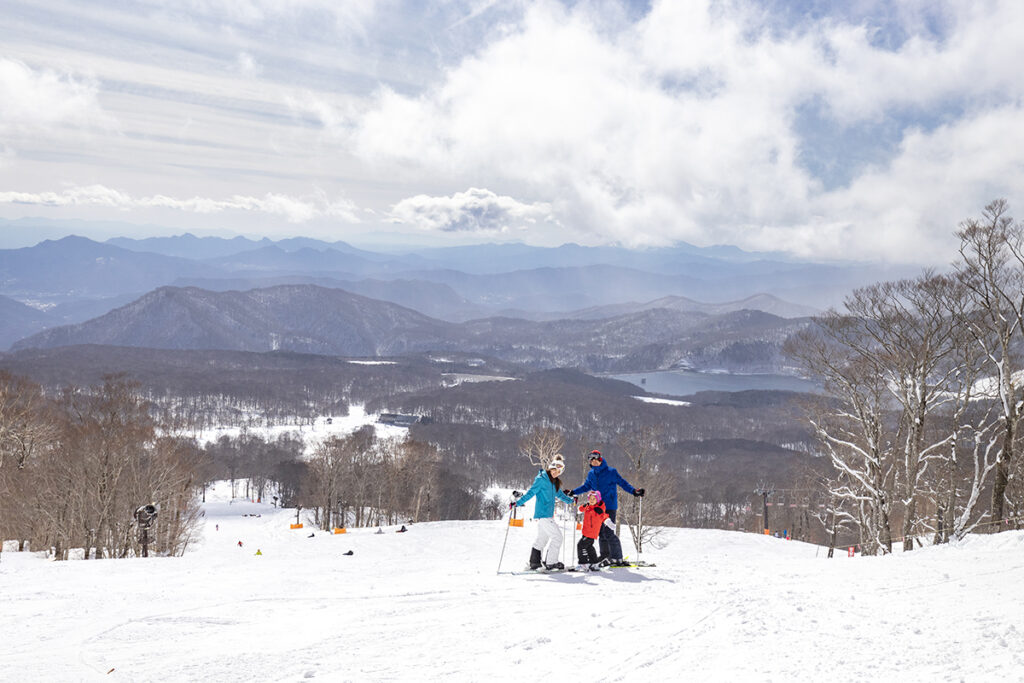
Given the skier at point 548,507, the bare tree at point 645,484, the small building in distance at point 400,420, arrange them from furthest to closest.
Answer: the small building in distance at point 400,420, the bare tree at point 645,484, the skier at point 548,507

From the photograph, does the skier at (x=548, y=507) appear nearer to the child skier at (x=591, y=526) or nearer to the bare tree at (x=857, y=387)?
the child skier at (x=591, y=526)

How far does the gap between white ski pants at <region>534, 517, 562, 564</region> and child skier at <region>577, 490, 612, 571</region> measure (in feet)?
1.50

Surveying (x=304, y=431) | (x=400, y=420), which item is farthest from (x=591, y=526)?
(x=400, y=420)

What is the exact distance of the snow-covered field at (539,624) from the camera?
6.68 meters

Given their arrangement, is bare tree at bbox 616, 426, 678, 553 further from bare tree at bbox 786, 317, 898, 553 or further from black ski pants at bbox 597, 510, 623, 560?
black ski pants at bbox 597, 510, 623, 560

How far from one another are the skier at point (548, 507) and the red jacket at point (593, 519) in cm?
42

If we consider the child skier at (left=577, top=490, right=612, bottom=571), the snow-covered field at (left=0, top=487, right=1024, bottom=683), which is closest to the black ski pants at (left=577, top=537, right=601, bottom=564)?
the child skier at (left=577, top=490, right=612, bottom=571)

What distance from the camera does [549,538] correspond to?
12.5 metres

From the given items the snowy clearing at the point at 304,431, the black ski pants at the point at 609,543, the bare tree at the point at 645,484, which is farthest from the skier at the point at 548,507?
the snowy clearing at the point at 304,431

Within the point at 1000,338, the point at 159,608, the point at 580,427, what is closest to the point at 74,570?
the point at 159,608

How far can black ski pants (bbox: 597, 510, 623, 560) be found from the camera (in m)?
12.5

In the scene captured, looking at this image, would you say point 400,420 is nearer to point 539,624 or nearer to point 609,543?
point 609,543

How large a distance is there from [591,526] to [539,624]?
424cm

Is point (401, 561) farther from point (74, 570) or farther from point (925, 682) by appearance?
point (925, 682)
